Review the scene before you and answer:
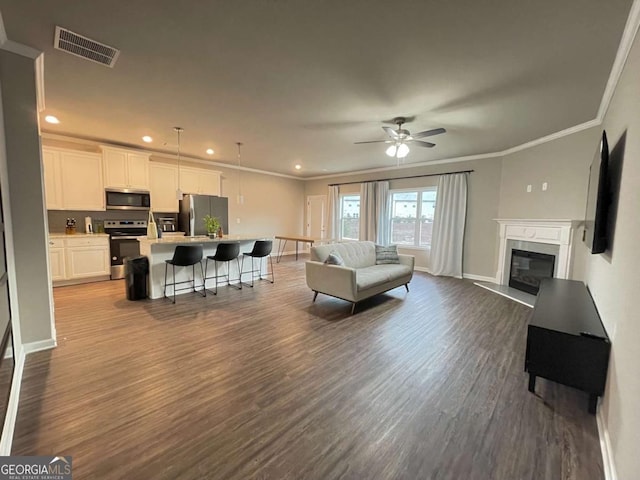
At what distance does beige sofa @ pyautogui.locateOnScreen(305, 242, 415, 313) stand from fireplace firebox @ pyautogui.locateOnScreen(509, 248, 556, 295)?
2102 mm

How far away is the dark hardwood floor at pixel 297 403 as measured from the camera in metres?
1.54

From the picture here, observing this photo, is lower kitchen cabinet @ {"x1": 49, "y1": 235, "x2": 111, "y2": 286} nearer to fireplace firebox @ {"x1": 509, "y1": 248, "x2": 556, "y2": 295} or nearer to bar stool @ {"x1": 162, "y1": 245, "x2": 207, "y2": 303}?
bar stool @ {"x1": 162, "y1": 245, "x2": 207, "y2": 303}

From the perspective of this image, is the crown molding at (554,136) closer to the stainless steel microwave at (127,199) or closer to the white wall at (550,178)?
the white wall at (550,178)

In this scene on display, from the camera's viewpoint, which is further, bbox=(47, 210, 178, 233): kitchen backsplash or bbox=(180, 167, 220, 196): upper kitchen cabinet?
bbox=(180, 167, 220, 196): upper kitchen cabinet

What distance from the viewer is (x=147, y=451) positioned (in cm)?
158

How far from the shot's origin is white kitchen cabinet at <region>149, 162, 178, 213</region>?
5957 millimetres

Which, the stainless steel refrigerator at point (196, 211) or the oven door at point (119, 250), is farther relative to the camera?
the stainless steel refrigerator at point (196, 211)

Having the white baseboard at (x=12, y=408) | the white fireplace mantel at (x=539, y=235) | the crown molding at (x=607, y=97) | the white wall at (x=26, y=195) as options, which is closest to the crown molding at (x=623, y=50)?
the crown molding at (x=607, y=97)

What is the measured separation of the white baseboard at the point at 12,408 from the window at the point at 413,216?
7.10 metres

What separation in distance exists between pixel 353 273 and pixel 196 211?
13.4 ft

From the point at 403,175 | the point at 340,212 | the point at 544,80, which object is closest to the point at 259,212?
the point at 340,212

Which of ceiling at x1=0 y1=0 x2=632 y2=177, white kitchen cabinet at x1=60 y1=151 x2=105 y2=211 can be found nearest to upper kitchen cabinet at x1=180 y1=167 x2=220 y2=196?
white kitchen cabinet at x1=60 y1=151 x2=105 y2=211

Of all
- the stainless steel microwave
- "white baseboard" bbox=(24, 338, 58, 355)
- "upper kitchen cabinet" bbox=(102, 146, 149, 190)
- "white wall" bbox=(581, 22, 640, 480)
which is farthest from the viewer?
the stainless steel microwave

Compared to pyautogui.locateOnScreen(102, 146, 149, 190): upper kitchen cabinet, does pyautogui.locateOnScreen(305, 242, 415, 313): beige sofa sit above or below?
below
